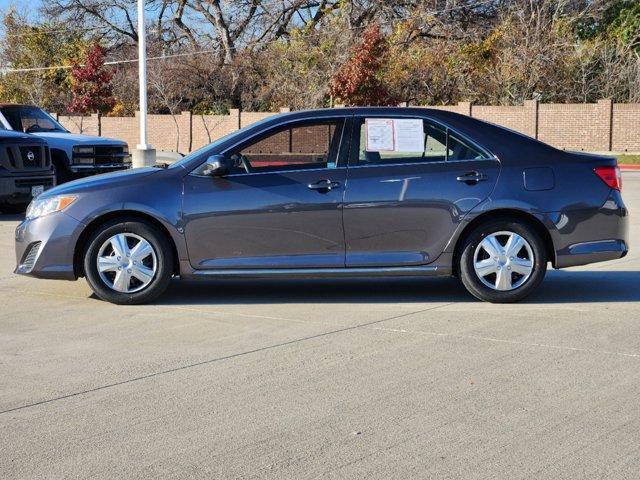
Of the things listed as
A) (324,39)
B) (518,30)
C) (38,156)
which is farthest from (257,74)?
(38,156)

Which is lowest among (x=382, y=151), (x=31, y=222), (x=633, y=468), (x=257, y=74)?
(x=633, y=468)

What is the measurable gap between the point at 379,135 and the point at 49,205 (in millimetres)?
2890

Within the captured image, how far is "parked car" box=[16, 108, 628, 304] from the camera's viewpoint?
7.95 meters

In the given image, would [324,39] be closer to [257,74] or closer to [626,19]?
[257,74]

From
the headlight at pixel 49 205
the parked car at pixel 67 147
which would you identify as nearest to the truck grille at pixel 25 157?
the parked car at pixel 67 147

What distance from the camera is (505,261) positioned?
26.3 feet

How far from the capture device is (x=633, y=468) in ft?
14.3

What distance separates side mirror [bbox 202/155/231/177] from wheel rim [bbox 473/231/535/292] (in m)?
2.21

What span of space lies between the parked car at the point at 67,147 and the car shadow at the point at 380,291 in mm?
10018

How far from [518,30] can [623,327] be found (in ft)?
132

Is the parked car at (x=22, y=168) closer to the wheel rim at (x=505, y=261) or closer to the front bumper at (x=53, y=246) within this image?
the front bumper at (x=53, y=246)

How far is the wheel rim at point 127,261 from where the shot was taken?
7973 mm

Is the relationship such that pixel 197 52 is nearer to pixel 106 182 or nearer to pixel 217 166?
pixel 106 182

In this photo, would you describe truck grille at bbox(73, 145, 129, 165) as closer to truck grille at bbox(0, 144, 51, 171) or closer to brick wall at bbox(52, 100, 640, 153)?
truck grille at bbox(0, 144, 51, 171)
